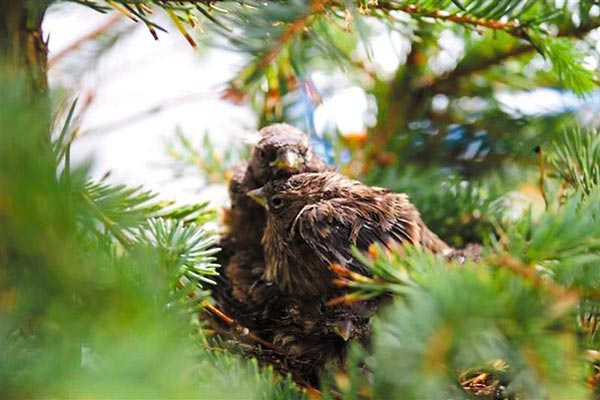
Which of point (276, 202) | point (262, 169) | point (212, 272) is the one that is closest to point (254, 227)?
point (262, 169)

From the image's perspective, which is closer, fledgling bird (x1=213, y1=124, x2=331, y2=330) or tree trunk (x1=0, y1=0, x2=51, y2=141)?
tree trunk (x1=0, y1=0, x2=51, y2=141)

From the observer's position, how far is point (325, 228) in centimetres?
70

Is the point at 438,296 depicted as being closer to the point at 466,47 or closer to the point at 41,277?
the point at 41,277

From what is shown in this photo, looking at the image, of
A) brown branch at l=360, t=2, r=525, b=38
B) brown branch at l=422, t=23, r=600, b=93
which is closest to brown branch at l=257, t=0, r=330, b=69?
brown branch at l=360, t=2, r=525, b=38

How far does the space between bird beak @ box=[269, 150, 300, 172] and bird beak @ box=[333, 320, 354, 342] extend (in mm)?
339

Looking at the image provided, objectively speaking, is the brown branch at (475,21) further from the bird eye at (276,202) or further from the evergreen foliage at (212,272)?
the bird eye at (276,202)

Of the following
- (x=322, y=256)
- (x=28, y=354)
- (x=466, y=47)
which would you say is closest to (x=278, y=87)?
(x=466, y=47)

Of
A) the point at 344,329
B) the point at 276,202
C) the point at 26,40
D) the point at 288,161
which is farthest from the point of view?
the point at 288,161

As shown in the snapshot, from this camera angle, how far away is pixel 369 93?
105 centimetres

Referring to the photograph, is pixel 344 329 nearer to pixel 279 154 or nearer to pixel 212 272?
pixel 212 272

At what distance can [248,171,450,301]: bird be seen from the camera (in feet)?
2.29

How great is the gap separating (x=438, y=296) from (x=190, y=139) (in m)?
0.76

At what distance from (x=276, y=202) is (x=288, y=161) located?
14 cm

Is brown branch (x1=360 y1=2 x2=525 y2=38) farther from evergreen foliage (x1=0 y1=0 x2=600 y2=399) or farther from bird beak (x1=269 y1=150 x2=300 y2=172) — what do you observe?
bird beak (x1=269 y1=150 x2=300 y2=172)
